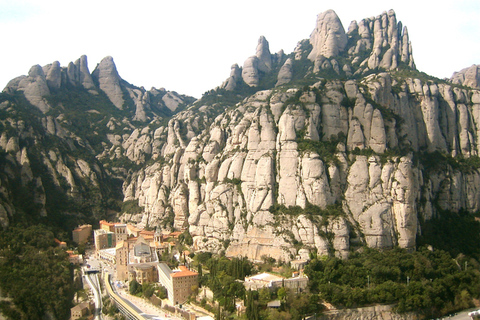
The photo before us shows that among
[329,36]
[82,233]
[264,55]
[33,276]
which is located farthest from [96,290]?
[264,55]

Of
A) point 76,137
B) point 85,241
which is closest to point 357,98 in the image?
point 85,241

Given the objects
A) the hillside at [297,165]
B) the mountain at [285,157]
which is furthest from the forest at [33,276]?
the mountain at [285,157]

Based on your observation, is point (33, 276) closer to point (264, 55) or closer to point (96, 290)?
point (96, 290)

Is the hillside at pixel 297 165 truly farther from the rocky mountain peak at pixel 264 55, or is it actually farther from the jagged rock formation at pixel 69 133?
the rocky mountain peak at pixel 264 55

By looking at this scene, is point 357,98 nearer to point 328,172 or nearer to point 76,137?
point 328,172

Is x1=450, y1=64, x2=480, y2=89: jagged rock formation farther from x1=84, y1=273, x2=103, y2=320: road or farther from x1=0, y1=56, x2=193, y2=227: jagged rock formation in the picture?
x1=84, y1=273, x2=103, y2=320: road

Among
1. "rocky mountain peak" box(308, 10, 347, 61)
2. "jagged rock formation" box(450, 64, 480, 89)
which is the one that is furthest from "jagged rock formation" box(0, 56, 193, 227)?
"jagged rock formation" box(450, 64, 480, 89)
